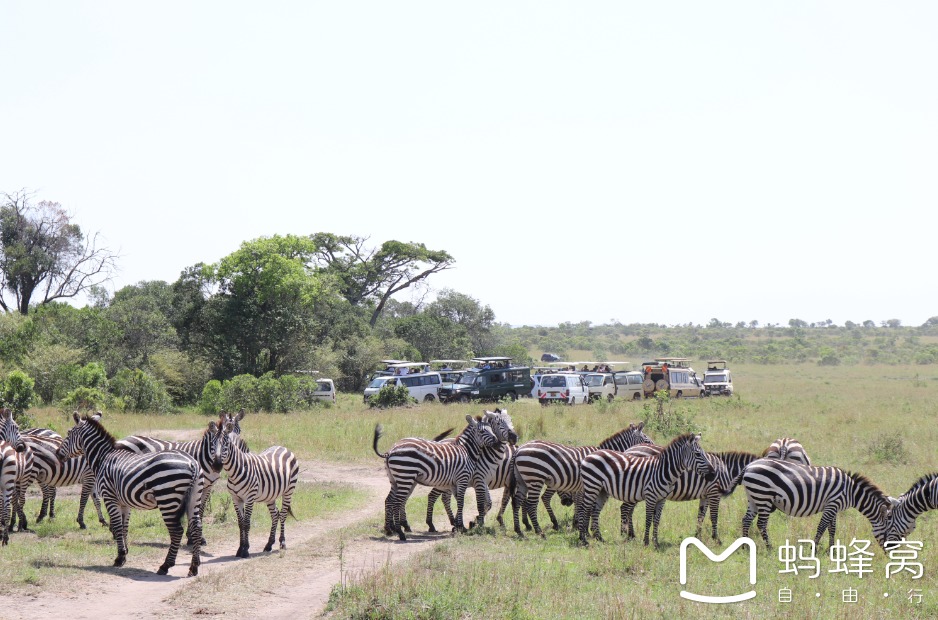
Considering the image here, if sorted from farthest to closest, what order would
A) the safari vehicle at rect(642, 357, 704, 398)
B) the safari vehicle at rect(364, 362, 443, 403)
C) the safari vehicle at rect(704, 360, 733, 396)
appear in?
the safari vehicle at rect(704, 360, 733, 396) < the safari vehicle at rect(642, 357, 704, 398) < the safari vehicle at rect(364, 362, 443, 403)

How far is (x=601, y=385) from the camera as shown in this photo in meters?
41.2

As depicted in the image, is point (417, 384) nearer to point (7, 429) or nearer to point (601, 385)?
point (601, 385)

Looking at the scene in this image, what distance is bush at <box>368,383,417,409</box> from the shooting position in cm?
3725

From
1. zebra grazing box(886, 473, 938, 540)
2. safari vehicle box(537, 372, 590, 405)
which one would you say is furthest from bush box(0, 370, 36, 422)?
zebra grazing box(886, 473, 938, 540)

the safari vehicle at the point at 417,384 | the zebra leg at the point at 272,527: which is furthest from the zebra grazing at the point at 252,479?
the safari vehicle at the point at 417,384

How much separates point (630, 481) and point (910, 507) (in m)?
4.14

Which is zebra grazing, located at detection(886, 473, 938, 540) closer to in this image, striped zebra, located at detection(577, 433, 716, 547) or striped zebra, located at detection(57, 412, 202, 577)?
striped zebra, located at detection(577, 433, 716, 547)

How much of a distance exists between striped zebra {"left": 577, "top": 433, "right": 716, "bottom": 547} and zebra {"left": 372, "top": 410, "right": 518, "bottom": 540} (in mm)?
1625

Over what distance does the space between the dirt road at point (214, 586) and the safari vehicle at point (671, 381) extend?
28.5 m

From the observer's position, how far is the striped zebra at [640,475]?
1314 cm

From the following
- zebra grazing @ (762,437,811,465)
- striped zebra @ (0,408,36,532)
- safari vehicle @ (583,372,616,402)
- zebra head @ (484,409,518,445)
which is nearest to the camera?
striped zebra @ (0,408,36,532)

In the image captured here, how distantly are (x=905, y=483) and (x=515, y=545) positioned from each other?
10514 millimetres

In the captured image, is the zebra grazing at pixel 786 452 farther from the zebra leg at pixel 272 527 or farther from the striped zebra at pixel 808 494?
the zebra leg at pixel 272 527

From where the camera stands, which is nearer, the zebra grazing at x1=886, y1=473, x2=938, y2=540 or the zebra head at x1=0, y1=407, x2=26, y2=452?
the zebra grazing at x1=886, y1=473, x2=938, y2=540
